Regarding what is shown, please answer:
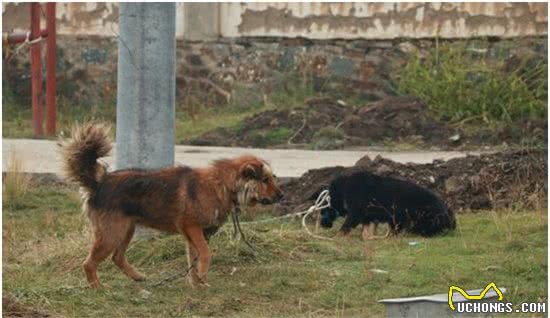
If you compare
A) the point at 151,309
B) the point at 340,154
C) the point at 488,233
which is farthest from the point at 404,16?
the point at 151,309

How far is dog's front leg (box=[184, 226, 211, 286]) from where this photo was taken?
9055mm

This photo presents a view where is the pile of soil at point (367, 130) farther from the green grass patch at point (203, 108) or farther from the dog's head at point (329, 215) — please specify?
the dog's head at point (329, 215)

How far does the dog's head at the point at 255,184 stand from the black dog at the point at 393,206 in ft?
5.67

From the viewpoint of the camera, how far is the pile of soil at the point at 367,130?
16.7m

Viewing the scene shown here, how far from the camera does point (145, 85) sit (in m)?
10.3

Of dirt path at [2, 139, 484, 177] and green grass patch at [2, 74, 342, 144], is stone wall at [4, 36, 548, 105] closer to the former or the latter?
green grass patch at [2, 74, 342, 144]

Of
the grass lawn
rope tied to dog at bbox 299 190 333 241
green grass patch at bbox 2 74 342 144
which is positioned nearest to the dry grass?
the grass lawn

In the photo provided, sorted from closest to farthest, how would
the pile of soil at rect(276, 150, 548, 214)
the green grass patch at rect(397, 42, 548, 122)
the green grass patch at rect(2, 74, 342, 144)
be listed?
1. the pile of soil at rect(276, 150, 548, 214)
2. the green grass patch at rect(397, 42, 548, 122)
3. the green grass patch at rect(2, 74, 342, 144)

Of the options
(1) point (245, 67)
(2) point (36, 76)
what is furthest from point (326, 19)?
(2) point (36, 76)

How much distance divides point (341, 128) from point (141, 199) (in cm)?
837

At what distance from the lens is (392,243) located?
1050 cm

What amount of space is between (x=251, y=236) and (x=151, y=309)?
184cm

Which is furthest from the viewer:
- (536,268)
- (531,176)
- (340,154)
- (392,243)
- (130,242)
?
(340,154)

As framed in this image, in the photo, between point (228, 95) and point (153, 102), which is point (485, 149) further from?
point (153, 102)
